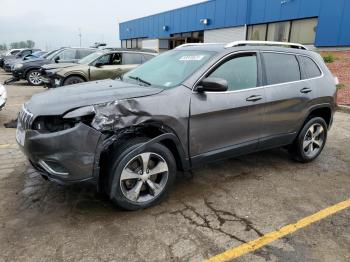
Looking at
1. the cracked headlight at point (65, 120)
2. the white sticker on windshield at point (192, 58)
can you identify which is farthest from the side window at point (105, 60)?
the cracked headlight at point (65, 120)

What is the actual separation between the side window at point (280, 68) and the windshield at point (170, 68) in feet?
2.90

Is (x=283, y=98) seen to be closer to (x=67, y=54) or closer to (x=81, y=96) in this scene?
(x=81, y=96)

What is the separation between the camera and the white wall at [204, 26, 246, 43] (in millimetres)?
25436

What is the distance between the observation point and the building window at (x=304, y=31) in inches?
781

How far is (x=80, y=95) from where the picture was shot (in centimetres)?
339

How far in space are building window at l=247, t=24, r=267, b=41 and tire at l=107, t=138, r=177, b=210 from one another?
2183cm

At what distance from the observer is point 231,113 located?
12.7 feet

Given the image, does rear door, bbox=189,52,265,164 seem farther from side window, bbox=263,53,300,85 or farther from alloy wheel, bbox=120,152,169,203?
alloy wheel, bbox=120,152,169,203

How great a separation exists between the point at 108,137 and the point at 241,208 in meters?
1.63

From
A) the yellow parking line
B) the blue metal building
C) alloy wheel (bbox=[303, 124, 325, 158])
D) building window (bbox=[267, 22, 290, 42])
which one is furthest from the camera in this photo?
building window (bbox=[267, 22, 290, 42])

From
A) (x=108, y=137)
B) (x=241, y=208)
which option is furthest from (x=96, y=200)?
(x=241, y=208)

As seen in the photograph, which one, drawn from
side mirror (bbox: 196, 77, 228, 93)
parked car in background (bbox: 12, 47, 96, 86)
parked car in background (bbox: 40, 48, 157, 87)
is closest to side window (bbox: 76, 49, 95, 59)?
parked car in background (bbox: 12, 47, 96, 86)

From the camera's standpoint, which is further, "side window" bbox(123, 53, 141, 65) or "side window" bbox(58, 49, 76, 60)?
"side window" bbox(58, 49, 76, 60)

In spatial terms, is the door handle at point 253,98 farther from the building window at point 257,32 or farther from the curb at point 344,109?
the building window at point 257,32
